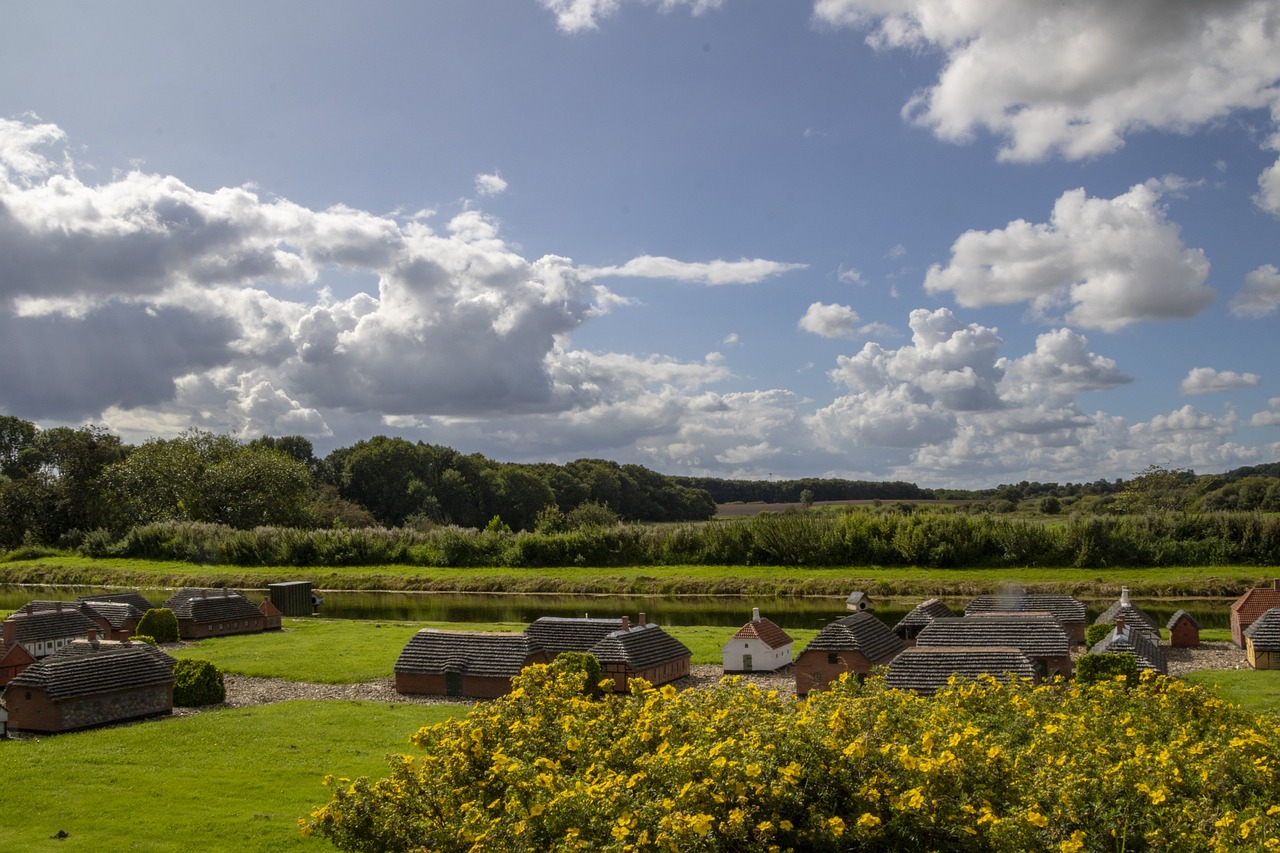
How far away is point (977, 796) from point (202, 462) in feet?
333

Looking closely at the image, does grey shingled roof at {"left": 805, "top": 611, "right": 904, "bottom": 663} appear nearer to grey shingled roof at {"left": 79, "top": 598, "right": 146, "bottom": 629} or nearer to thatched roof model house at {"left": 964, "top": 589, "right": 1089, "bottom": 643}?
thatched roof model house at {"left": 964, "top": 589, "right": 1089, "bottom": 643}

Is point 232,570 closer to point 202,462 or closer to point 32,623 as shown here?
point 202,462

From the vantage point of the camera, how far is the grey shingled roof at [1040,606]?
39281mm

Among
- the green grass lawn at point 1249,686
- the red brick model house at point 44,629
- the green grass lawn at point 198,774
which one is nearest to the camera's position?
the green grass lawn at point 198,774

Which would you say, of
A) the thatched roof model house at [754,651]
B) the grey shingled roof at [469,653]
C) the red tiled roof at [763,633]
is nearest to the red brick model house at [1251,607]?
the red tiled roof at [763,633]

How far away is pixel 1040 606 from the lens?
40375mm

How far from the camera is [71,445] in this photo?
100250mm

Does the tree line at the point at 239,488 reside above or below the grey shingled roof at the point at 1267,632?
above

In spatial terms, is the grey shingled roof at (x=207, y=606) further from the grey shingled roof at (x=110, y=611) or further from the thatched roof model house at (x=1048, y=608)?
the thatched roof model house at (x=1048, y=608)

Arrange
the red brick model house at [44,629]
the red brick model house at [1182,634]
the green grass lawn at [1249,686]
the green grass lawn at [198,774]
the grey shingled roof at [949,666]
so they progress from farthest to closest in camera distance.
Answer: the red brick model house at [1182,634] → the red brick model house at [44,629] → the green grass lawn at [1249,686] → the grey shingled roof at [949,666] → the green grass lawn at [198,774]

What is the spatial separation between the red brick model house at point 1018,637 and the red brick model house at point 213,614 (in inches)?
1290

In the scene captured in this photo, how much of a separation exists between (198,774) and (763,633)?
1999 cm

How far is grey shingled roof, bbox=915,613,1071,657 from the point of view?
31.1 metres

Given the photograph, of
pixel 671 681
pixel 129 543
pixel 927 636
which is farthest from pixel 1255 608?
pixel 129 543
